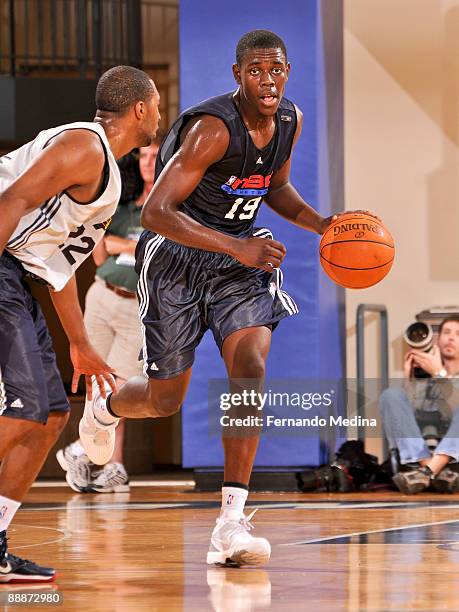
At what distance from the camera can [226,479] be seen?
3.89 meters

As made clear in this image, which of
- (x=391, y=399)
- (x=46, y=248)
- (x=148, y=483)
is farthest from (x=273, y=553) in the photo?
(x=148, y=483)

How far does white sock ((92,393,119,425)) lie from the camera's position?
471cm

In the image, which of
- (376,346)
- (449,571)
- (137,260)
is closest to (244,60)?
(137,260)

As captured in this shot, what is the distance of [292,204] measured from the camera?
434cm

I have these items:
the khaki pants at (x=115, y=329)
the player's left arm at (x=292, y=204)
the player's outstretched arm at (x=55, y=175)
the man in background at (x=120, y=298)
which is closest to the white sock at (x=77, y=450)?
the man in background at (x=120, y=298)

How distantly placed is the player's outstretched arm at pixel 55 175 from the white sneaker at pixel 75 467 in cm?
339

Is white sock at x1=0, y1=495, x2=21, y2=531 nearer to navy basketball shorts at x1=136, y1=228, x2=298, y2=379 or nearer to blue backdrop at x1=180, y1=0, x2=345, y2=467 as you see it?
navy basketball shorts at x1=136, y1=228, x2=298, y2=379

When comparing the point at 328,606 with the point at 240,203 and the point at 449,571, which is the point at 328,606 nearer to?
the point at 449,571

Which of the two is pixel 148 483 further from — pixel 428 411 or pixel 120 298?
pixel 428 411

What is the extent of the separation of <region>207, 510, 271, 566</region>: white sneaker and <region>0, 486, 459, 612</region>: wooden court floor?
5 centimetres

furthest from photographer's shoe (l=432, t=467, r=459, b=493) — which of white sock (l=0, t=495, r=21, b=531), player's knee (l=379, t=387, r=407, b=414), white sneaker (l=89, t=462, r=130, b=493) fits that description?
white sock (l=0, t=495, r=21, b=531)

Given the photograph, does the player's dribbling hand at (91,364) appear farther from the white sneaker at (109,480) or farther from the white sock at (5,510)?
the white sneaker at (109,480)

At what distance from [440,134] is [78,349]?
5.02m

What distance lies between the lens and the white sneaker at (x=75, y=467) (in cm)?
657
